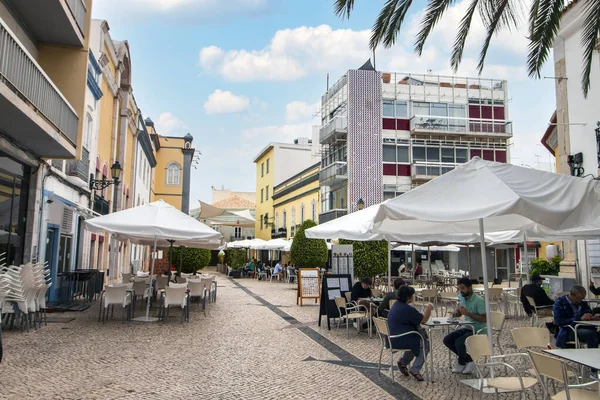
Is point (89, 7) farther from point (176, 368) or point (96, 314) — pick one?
point (176, 368)

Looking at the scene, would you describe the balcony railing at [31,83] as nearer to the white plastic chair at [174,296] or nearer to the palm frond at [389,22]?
the white plastic chair at [174,296]

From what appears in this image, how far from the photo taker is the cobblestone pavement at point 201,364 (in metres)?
6.01

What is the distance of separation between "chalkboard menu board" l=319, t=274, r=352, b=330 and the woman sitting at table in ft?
13.9

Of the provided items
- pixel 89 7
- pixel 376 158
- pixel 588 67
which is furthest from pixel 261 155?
pixel 588 67

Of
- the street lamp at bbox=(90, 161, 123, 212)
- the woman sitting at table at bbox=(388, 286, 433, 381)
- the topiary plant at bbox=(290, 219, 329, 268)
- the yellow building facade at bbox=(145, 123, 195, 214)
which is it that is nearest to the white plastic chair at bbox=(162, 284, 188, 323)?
the woman sitting at table at bbox=(388, 286, 433, 381)

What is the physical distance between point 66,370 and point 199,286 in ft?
22.4

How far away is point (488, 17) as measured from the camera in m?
7.20

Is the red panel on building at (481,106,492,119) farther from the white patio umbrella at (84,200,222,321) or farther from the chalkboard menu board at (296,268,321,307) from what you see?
the white patio umbrella at (84,200,222,321)

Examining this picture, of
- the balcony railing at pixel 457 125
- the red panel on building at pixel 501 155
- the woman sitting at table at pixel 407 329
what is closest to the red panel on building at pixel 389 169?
the balcony railing at pixel 457 125

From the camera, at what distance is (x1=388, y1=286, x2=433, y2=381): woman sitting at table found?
6668mm

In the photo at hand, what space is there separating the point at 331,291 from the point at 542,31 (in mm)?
6863

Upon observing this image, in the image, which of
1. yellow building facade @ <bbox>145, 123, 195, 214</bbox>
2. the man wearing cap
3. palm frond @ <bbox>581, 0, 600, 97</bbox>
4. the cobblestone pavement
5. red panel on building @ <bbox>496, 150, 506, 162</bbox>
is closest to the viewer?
the cobblestone pavement

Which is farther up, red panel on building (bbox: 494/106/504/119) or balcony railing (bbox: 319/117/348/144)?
red panel on building (bbox: 494/106/504/119)

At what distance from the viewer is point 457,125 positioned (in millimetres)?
36312
